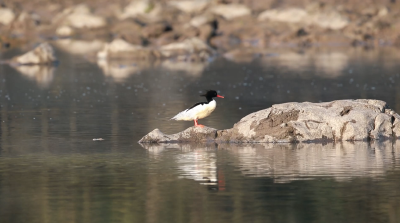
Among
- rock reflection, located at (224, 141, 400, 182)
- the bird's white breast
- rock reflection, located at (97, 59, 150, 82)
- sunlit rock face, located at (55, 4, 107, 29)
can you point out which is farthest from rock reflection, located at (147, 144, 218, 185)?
Result: sunlit rock face, located at (55, 4, 107, 29)

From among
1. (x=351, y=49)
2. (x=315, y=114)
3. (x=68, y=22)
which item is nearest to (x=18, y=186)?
(x=315, y=114)

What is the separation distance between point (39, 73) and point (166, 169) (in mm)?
27502

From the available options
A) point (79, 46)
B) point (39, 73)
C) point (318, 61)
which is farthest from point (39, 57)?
point (79, 46)

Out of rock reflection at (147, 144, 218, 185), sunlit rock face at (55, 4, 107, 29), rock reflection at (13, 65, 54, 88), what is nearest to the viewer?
rock reflection at (147, 144, 218, 185)

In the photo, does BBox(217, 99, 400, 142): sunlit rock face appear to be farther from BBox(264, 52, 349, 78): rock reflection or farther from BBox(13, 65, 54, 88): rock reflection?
BBox(264, 52, 349, 78): rock reflection

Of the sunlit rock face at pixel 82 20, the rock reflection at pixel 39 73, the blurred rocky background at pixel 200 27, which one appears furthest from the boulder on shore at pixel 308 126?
the sunlit rock face at pixel 82 20

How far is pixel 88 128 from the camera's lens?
21.6 m

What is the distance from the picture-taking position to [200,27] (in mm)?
64500

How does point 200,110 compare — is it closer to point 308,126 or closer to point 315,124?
point 308,126

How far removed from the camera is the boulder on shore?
18.3 m

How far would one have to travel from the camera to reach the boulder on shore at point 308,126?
60.1 feet

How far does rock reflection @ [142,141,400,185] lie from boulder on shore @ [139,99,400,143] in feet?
1.18

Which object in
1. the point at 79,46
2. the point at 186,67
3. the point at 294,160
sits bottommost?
the point at 294,160

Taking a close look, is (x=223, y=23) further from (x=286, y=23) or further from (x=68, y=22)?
(x=68, y=22)
